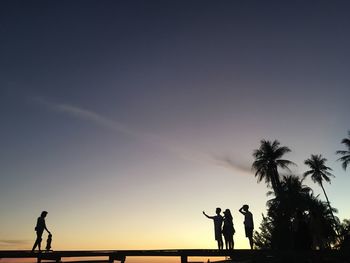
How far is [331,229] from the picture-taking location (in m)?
48.7

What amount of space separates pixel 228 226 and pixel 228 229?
13cm

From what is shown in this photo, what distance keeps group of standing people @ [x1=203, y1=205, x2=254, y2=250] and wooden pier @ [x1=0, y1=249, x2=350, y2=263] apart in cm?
130

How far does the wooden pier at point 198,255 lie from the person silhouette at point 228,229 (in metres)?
1.42

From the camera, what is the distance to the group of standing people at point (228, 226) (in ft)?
49.0

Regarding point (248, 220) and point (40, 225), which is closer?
point (40, 225)

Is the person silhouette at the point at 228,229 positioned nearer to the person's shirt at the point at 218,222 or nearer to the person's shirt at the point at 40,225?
the person's shirt at the point at 218,222

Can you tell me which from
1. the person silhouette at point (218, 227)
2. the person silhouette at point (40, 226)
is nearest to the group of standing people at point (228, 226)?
the person silhouette at point (218, 227)

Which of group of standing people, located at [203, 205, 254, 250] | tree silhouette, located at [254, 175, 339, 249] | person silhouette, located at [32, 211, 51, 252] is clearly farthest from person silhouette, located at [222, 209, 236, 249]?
tree silhouette, located at [254, 175, 339, 249]

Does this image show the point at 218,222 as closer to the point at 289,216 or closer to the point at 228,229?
the point at 228,229

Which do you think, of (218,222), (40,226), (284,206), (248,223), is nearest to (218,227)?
(218,222)

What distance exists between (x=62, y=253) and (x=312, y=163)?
57.2 m

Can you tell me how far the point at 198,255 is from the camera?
46.3 ft

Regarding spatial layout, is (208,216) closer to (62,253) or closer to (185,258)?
(185,258)

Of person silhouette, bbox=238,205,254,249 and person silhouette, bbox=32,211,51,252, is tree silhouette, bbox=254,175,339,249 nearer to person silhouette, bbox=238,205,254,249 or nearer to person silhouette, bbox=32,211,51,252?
person silhouette, bbox=238,205,254,249
